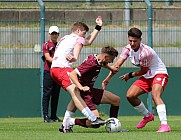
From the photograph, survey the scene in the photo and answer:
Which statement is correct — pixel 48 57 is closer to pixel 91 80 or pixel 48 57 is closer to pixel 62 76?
pixel 62 76

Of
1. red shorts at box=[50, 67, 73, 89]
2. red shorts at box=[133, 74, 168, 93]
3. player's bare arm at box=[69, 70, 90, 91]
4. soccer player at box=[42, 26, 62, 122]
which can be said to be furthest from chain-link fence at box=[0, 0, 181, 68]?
player's bare arm at box=[69, 70, 90, 91]

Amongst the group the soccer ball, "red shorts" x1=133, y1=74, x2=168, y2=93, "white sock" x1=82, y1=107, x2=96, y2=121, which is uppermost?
"red shorts" x1=133, y1=74, x2=168, y2=93

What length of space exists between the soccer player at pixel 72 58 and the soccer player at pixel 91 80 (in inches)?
6.6

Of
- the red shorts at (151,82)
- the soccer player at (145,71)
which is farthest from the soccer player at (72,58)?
the red shorts at (151,82)

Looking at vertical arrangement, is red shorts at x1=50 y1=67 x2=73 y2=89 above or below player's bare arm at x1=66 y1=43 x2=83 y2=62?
below

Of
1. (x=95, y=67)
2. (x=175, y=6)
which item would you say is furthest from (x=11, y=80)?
(x=95, y=67)

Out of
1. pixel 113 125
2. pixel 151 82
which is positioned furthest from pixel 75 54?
pixel 151 82

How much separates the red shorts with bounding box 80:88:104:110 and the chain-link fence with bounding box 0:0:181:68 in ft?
27.1

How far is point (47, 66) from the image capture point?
1719cm

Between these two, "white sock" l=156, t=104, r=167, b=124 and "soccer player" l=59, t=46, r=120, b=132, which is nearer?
"soccer player" l=59, t=46, r=120, b=132

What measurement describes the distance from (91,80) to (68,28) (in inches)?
370

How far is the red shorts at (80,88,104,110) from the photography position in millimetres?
12703

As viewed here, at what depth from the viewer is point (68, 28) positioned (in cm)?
2195

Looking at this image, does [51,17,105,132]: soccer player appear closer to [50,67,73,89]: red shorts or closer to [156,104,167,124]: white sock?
[50,67,73,89]: red shorts
